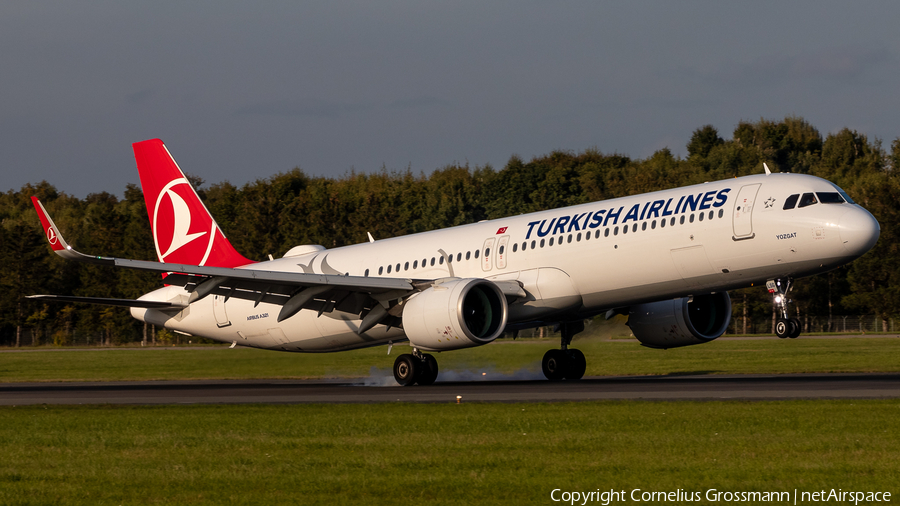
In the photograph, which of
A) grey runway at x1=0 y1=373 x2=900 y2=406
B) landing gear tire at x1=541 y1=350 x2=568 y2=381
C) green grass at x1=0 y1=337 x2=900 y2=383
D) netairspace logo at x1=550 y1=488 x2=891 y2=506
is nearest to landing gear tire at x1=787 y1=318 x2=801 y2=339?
grey runway at x1=0 y1=373 x2=900 y2=406

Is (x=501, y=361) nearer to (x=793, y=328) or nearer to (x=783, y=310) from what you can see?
(x=783, y=310)

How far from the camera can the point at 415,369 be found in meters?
30.1

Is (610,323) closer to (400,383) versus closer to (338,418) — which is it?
(400,383)

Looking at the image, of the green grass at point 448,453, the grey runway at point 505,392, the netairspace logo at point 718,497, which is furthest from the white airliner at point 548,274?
the netairspace logo at point 718,497

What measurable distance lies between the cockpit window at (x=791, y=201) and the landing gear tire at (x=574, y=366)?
378 inches

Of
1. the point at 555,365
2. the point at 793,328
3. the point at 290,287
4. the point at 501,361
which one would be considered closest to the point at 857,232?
the point at 793,328

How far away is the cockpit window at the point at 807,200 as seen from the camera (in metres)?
24.8

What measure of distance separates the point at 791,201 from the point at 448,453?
14.3 m

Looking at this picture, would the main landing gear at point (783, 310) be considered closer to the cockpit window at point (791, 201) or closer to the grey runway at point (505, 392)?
the grey runway at point (505, 392)

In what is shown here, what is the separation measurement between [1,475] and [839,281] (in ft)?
241

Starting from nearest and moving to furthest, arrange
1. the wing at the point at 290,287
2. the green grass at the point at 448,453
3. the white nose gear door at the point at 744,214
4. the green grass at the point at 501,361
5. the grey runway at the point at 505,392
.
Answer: the green grass at the point at 448,453 < the grey runway at the point at 505,392 < the white nose gear door at the point at 744,214 < the wing at the point at 290,287 < the green grass at the point at 501,361

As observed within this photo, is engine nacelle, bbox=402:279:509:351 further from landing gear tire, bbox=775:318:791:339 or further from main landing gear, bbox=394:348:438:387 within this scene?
landing gear tire, bbox=775:318:791:339

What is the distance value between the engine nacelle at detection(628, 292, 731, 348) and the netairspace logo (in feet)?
66.6

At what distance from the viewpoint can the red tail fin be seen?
3691 cm
